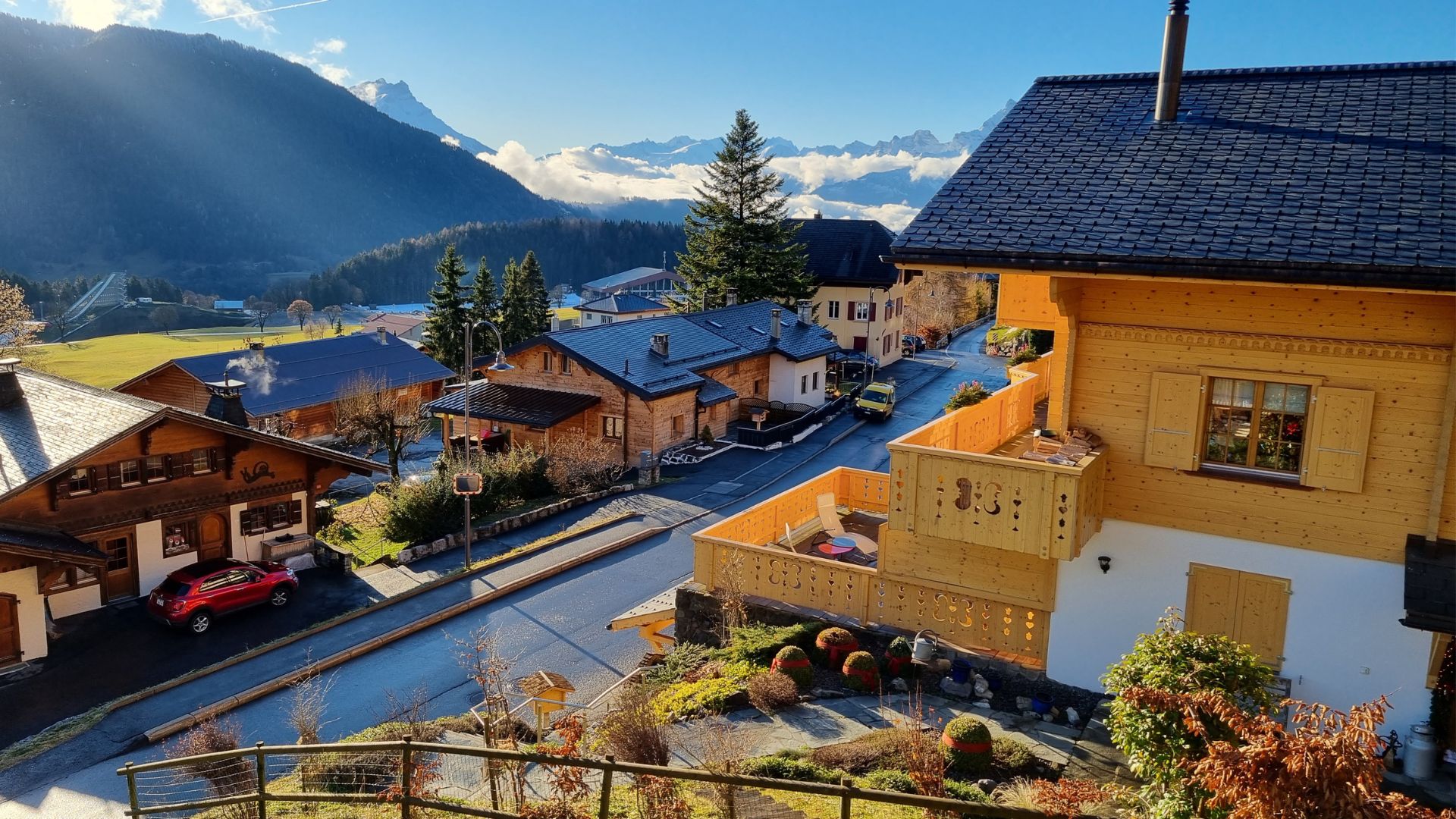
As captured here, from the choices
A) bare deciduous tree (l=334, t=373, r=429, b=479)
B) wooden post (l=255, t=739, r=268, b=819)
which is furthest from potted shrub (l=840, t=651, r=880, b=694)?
bare deciduous tree (l=334, t=373, r=429, b=479)

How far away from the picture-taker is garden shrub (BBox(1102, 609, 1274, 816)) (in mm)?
8555

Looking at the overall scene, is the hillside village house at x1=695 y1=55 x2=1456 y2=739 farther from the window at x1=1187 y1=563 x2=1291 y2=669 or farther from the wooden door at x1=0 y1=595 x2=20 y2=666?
the wooden door at x1=0 y1=595 x2=20 y2=666

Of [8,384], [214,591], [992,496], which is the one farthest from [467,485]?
[992,496]

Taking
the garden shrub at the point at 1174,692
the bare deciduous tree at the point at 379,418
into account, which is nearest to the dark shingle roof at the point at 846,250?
the bare deciduous tree at the point at 379,418

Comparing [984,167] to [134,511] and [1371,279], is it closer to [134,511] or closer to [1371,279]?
[1371,279]

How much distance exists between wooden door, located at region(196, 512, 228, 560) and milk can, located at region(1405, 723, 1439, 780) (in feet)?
92.7

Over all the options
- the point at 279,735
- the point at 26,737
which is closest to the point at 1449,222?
the point at 279,735

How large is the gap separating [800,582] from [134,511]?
19.4m

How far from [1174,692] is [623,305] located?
4166 inches

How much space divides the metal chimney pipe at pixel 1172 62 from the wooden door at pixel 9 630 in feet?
83.2

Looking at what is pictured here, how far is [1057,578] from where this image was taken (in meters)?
14.3

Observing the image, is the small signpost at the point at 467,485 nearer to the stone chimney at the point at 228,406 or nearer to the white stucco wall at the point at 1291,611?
the stone chimney at the point at 228,406

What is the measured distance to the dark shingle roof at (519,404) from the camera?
42.1 meters

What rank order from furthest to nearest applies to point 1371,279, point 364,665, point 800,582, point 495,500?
1. point 495,500
2. point 364,665
3. point 800,582
4. point 1371,279
